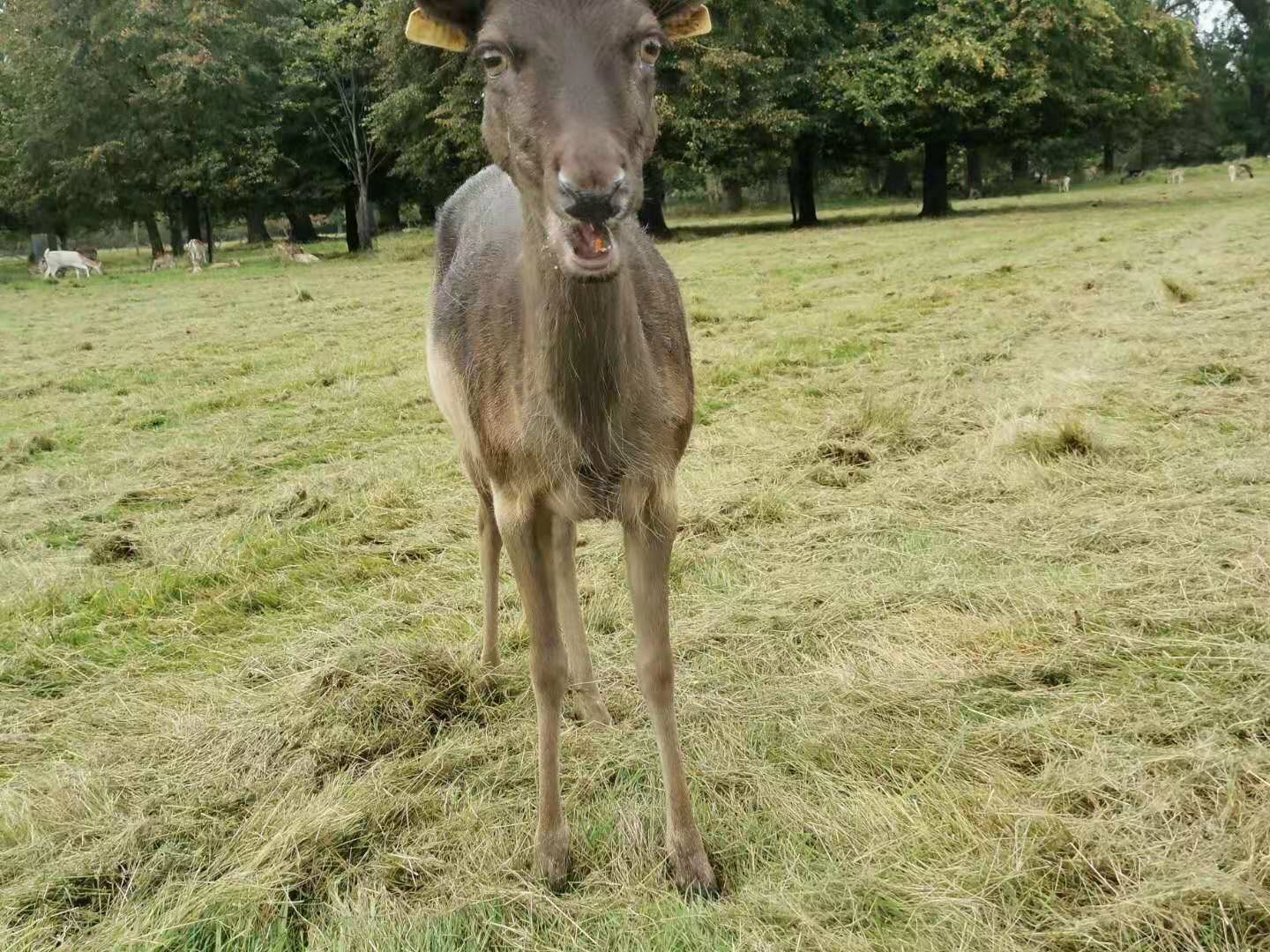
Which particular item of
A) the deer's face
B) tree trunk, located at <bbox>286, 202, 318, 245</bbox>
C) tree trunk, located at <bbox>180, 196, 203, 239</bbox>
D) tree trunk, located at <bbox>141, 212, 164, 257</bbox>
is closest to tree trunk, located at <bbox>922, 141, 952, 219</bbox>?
tree trunk, located at <bbox>286, 202, 318, 245</bbox>

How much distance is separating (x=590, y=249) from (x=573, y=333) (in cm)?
36

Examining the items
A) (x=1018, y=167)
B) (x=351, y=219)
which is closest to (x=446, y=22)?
(x=351, y=219)

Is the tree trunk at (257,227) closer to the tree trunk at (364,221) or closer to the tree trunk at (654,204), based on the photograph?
the tree trunk at (364,221)

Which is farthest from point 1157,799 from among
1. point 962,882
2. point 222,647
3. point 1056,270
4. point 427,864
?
point 1056,270

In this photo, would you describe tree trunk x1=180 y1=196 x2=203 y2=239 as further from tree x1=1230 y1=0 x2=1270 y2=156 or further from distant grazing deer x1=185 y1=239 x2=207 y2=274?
tree x1=1230 y1=0 x2=1270 y2=156

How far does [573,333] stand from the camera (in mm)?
2348

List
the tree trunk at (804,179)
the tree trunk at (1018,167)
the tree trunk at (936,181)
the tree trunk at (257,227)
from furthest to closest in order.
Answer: the tree trunk at (1018,167) < the tree trunk at (257,227) < the tree trunk at (936,181) < the tree trunk at (804,179)

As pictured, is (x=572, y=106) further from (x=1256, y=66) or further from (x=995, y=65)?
(x=1256, y=66)

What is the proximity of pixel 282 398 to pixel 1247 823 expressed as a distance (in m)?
8.51

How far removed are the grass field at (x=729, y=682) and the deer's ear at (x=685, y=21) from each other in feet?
7.44

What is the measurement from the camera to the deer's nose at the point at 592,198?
192 centimetres

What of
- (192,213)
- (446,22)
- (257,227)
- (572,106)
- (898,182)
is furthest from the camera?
(898,182)

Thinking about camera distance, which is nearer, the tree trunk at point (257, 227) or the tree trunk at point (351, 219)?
the tree trunk at point (351, 219)

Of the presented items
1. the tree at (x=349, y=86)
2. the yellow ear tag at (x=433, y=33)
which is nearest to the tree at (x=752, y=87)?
the tree at (x=349, y=86)
